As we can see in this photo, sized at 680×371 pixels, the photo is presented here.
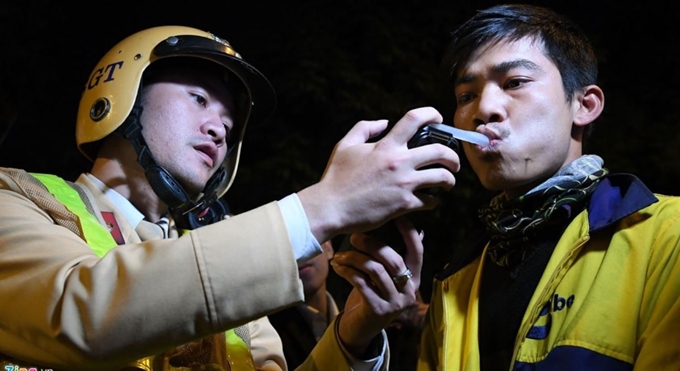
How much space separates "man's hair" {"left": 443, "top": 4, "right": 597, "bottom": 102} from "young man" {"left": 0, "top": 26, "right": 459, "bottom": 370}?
2.74 ft

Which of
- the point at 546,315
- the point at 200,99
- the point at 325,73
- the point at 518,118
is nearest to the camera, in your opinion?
the point at 546,315

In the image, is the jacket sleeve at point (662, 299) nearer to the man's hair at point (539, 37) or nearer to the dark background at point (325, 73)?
the man's hair at point (539, 37)

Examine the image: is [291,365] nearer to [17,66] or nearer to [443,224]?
[443,224]

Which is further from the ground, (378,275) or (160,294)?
(160,294)

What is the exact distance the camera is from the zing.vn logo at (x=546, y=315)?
193 cm

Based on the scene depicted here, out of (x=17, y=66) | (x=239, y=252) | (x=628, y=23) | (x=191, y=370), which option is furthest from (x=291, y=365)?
(x=628, y=23)

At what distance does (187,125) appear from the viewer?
2.84m

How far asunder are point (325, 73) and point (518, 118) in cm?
464

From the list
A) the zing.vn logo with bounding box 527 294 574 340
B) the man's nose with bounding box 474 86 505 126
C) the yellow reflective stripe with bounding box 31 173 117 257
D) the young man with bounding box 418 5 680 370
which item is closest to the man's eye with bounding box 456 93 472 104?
the young man with bounding box 418 5 680 370

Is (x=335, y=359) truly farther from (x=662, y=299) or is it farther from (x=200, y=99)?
(x=200, y=99)

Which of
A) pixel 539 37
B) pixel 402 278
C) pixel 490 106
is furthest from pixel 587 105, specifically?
pixel 402 278

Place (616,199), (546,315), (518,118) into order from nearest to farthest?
(546,315) → (616,199) → (518,118)

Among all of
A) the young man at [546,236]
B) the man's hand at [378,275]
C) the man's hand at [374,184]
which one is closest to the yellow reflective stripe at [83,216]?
the man's hand at [378,275]

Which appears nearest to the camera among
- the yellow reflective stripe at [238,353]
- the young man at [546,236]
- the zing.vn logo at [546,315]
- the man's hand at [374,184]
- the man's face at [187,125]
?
the man's hand at [374,184]
